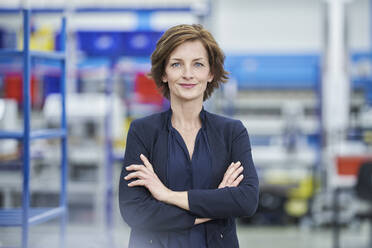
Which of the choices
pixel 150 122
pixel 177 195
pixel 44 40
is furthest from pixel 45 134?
pixel 44 40

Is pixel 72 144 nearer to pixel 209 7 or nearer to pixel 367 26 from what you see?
pixel 209 7

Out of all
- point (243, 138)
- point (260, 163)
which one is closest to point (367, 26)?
point (260, 163)

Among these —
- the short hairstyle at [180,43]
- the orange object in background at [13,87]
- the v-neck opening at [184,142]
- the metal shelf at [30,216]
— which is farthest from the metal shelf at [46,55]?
the orange object in background at [13,87]

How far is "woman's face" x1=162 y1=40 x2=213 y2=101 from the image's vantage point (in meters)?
1.49

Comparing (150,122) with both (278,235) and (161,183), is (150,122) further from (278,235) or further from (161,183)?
(278,235)

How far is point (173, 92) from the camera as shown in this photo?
1531mm

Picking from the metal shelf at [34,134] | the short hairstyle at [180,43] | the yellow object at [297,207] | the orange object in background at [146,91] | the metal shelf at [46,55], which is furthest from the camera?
the orange object in background at [146,91]

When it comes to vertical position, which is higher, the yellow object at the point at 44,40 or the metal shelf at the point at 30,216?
the yellow object at the point at 44,40

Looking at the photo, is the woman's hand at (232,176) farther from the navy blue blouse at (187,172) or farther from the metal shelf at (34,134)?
the metal shelf at (34,134)

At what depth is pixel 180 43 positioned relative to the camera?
4.85ft

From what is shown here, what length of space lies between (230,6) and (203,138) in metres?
9.86

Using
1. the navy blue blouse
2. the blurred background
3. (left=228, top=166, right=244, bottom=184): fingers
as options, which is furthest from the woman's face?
the blurred background

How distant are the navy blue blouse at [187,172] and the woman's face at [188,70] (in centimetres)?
12

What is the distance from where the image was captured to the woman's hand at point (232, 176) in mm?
1524
